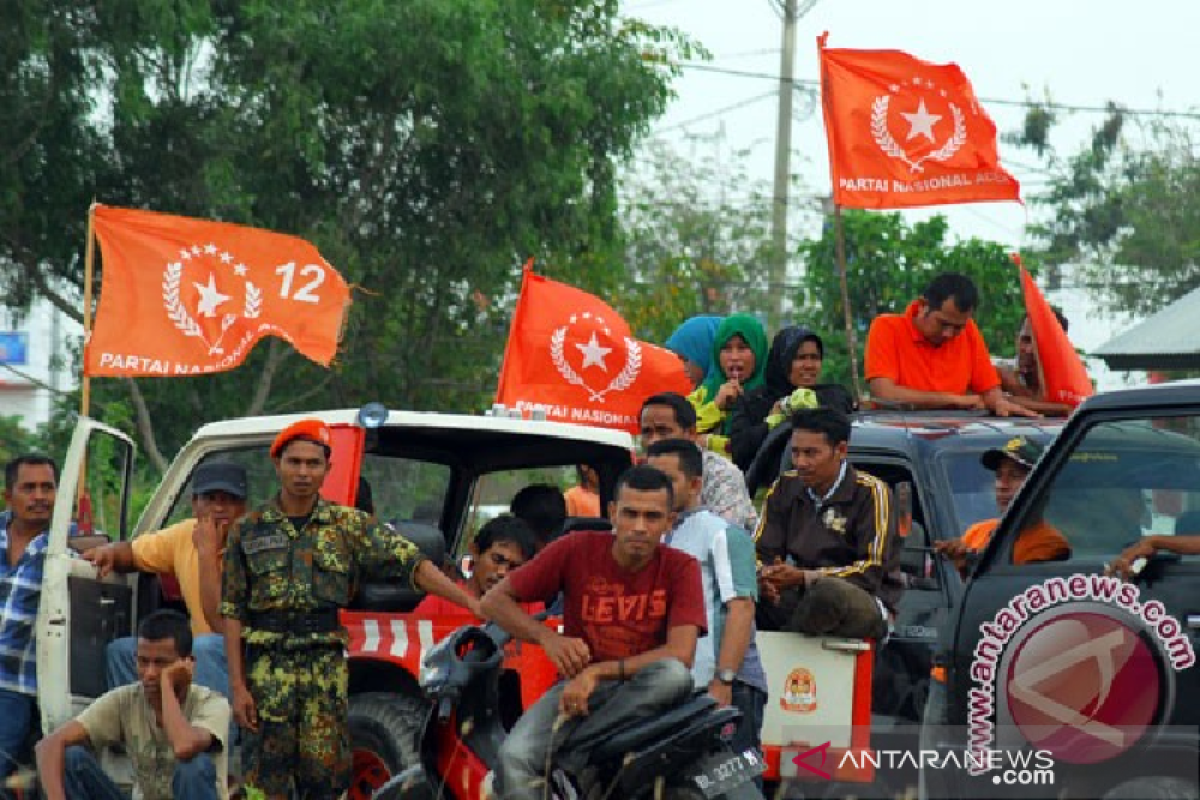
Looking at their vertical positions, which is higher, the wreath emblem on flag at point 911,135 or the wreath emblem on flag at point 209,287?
the wreath emblem on flag at point 911,135

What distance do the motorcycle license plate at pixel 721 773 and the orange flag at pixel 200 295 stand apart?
520cm

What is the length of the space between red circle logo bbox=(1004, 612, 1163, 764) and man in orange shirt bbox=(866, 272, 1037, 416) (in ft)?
14.3

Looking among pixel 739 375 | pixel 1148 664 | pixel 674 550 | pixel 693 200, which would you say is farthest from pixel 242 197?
pixel 693 200

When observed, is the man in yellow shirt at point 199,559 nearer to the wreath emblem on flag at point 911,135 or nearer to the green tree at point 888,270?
the wreath emblem on flag at point 911,135

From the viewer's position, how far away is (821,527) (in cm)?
830

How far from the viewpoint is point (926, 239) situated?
2128 cm

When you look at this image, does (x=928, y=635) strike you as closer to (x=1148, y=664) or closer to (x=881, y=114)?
(x=1148, y=664)

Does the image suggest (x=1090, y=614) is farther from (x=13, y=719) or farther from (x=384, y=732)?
(x=13, y=719)

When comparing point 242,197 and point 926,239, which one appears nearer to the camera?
point 242,197

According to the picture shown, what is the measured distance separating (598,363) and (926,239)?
34.0ft

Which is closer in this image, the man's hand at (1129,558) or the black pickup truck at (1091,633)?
the black pickup truck at (1091,633)

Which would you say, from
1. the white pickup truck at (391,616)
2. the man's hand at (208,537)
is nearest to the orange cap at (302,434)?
the white pickup truck at (391,616)

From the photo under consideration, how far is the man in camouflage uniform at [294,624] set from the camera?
25.5 ft

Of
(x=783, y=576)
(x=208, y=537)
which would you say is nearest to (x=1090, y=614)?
(x=783, y=576)
